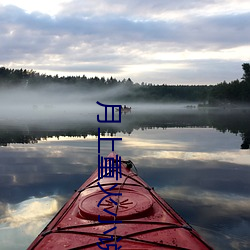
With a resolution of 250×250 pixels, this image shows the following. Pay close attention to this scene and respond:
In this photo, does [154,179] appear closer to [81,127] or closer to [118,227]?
[118,227]

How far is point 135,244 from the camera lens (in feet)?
14.6

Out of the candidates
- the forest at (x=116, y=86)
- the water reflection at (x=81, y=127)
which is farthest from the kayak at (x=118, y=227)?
the forest at (x=116, y=86)

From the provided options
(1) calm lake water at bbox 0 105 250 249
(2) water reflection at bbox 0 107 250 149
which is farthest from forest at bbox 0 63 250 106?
(1) calm lake water at bbox 0 105 250 249

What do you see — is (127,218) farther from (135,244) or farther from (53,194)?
(53,194)

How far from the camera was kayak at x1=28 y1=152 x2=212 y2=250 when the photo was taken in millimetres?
4512

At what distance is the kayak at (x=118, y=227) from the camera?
4512mm

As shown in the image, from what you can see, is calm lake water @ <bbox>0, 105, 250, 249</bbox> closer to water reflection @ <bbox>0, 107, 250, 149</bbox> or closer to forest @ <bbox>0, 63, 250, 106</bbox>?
water reflection @ <bbox>0, 107, 250, 149</bbox>

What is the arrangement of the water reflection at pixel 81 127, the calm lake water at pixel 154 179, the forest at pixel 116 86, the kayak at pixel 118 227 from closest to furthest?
the kayak at pixel 118 227
the calm lake water at pixel 154 179
the water reflection at pixel 81 127
the forest at pixel 116 86

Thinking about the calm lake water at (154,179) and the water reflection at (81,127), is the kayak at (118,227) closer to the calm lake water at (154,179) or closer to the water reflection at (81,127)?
the calm lake water at (154,179)

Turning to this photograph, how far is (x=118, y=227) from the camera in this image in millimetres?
5000

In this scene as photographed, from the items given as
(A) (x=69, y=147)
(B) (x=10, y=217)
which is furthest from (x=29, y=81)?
(B) (x=10, y=217)

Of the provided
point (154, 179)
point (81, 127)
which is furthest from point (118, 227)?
point (81, 127)

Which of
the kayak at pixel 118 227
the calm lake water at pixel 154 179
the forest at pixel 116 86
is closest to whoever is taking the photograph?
the kayak at pixel 118 227

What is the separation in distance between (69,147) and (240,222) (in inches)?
534
